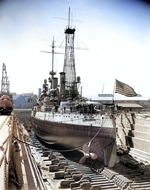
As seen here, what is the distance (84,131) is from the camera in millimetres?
7852

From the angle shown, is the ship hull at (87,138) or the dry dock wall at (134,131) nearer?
the ship hull at (87,138)

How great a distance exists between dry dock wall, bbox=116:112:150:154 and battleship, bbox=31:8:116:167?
132 centimetres

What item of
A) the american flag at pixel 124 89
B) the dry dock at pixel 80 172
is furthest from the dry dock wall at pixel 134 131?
the american flag at pixel 124 89

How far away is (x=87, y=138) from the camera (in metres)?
7.57

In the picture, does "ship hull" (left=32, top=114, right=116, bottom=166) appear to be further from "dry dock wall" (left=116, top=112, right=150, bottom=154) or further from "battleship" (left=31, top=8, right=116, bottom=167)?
"dry dock wall" (left=116, top=112, right=150, bottom=154)

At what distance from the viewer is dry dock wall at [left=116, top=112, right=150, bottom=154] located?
7579 millimetres

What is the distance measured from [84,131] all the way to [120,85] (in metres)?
3.24

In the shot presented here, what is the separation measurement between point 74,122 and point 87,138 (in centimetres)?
118

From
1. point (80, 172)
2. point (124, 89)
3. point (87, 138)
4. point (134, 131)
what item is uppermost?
point (124, 89)

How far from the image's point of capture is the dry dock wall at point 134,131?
7579 millimetres

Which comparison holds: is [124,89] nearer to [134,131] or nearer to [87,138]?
[87,138]

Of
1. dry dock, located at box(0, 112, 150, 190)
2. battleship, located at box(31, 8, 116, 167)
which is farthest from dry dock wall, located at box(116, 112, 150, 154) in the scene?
battleship, located at box(31, 8, 116, 167)

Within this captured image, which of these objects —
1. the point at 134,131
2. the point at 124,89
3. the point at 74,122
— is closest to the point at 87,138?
the point at 74,122

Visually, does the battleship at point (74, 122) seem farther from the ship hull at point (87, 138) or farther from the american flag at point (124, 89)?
the american flag at point (124, 89)
